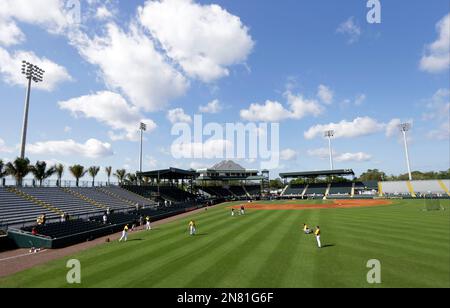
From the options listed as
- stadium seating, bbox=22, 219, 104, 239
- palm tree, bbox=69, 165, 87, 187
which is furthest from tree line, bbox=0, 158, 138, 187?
stadium seating, bbox=22, 219, 104, 239

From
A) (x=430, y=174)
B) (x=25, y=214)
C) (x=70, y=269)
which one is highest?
(x=430, y=174)

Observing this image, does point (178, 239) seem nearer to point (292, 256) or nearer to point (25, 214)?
point (292, 256)

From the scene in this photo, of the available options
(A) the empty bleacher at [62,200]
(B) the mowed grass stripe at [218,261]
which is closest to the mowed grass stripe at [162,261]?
(B) the mowed grass stripe at [218,261]

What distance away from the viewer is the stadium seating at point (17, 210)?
3092cm

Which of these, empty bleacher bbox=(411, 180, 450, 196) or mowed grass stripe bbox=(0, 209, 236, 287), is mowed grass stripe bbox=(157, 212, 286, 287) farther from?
empty bleacher bbox=(411, 180, 450, 196)

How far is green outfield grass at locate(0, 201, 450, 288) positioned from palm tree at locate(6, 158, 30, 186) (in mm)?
31748

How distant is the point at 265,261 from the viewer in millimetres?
17312

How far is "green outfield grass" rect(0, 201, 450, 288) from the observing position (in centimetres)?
1405

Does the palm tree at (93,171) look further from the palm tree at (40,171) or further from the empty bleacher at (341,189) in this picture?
the empty bleacher at (341,189)
